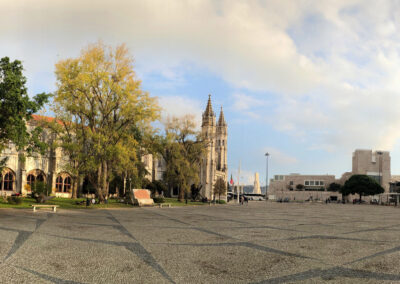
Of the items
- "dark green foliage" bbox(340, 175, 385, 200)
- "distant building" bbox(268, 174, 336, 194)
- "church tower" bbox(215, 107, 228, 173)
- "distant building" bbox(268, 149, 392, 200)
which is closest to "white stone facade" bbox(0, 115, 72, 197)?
"church tower" bbox(215, 107, 228, 173)

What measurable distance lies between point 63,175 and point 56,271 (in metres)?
46.7

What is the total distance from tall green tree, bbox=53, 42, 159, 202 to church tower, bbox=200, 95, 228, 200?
22191mm

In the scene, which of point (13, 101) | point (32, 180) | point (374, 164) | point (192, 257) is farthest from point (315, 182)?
point (192, 257)

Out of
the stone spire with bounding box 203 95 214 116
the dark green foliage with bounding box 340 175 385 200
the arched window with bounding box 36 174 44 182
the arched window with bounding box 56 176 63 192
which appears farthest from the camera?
the dark green foliage with bounding box 340 175 385 200

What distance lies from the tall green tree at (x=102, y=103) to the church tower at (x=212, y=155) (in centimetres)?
2219

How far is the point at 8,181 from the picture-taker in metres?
44.4

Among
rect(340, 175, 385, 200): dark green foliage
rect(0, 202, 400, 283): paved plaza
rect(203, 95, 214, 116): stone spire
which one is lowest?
rect(340, 175, 385, 200): dark green foliage

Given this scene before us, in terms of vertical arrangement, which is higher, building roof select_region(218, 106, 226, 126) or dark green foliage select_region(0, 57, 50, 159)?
building roof select_region(218, 106, 226, 126)

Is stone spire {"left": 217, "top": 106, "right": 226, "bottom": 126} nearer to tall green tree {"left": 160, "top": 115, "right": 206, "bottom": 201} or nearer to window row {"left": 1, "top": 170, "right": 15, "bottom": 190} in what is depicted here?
tall green tree {"left": 160, "top": 115, "right": 206, "bottom": 201}

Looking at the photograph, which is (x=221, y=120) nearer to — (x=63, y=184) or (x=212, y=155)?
(x=212, y=155)

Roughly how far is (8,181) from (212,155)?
4421 cm

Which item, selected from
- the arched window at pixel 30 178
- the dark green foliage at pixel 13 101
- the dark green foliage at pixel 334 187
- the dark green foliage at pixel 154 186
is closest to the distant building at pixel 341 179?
the dark green foliage at pixel 334 187

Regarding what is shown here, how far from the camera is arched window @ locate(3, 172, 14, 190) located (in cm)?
4419

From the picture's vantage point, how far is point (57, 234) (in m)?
12.6
